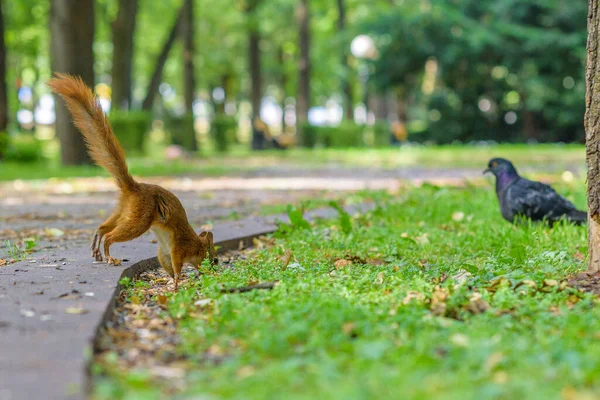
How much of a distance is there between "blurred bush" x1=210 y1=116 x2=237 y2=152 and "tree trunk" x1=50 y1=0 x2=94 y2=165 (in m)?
12.7

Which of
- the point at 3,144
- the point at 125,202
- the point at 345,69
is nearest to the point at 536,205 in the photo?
the point at 125,202

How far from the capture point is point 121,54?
26.3 meters

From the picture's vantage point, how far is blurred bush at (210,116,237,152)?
30359mm

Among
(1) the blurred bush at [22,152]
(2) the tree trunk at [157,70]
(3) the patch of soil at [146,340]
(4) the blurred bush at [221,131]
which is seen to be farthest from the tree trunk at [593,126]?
(2) the tree trunk at [157,70]

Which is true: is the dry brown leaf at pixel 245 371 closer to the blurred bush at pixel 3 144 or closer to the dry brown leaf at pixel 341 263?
the dry brown leaf at pixel 341 263

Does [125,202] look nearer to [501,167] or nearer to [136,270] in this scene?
[136,270]

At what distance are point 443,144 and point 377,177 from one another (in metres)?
18.3

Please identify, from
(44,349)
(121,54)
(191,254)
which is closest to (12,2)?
(121,54)

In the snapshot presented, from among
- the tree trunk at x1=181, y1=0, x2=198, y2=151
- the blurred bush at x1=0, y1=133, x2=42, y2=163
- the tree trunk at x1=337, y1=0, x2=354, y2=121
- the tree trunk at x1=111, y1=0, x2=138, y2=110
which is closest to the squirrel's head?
the blurred bush at x1=0, y1=133, x2=42, y2=163

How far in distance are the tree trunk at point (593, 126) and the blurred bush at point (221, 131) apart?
25392mm

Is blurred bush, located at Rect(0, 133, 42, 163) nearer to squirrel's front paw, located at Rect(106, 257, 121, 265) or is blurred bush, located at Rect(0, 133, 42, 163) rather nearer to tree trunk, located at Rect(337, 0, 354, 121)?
tree trunk, located at Rect(337, 0, 354, 121)

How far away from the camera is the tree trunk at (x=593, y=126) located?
209 inches

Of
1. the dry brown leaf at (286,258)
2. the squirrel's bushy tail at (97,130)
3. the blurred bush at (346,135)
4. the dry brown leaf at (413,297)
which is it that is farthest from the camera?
the blurred bush at (346,135)

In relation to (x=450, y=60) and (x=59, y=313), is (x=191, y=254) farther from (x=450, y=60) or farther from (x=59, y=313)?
(x=450, y=60)
